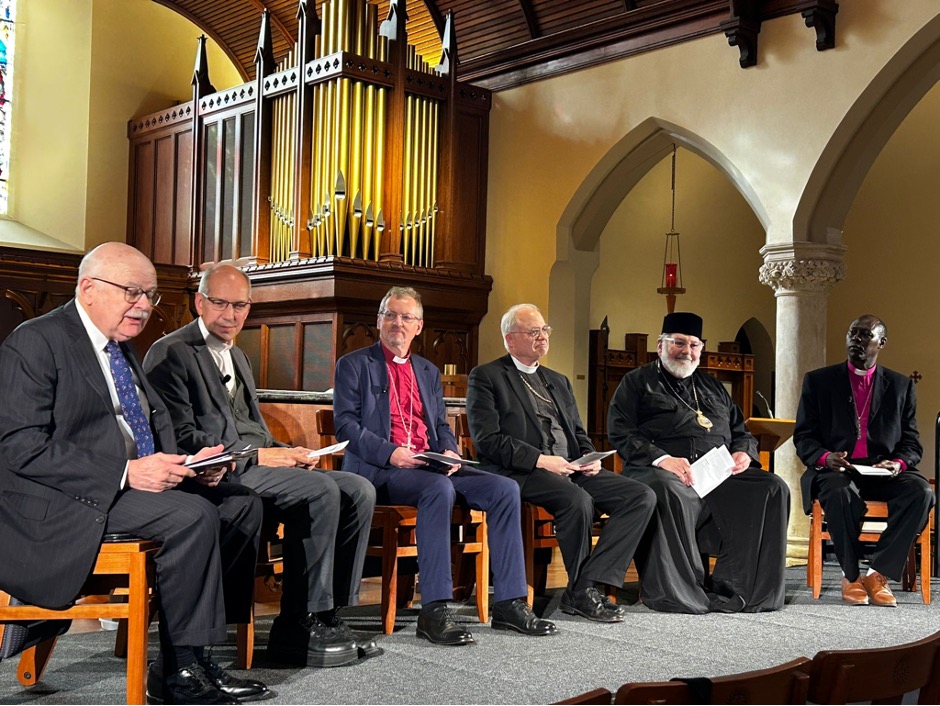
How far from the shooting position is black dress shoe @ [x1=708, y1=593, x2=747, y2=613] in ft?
17.0

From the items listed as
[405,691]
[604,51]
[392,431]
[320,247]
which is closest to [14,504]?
[405,691]

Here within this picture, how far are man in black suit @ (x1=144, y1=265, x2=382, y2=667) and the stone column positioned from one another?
438cm

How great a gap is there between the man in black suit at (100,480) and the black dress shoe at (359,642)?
0.55 metres

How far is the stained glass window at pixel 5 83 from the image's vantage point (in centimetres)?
1062

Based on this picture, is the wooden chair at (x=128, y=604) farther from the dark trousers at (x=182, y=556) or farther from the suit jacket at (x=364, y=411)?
the suit jacket at (x=364, y=411)

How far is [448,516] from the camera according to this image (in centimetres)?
441

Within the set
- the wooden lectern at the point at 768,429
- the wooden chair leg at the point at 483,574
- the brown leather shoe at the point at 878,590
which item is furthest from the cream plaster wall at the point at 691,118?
the wooden chair leg at the point at 483,574

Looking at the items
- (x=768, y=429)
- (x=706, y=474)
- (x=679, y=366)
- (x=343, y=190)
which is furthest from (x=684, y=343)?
(x=343, y=190)

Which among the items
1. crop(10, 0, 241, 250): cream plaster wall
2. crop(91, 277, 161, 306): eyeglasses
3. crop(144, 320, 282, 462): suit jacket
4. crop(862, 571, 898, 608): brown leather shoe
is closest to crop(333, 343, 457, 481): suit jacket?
crop(144, 320, 282, 462): suit jacket

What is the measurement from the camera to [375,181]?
8914 mm

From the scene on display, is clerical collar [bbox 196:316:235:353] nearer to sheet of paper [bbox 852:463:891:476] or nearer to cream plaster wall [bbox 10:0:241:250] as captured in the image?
sheet of paper [bbox 852:463:891:476]

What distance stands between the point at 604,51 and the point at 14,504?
22.0ft

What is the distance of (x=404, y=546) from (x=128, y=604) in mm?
1690

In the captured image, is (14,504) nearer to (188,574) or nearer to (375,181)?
(188,574)
